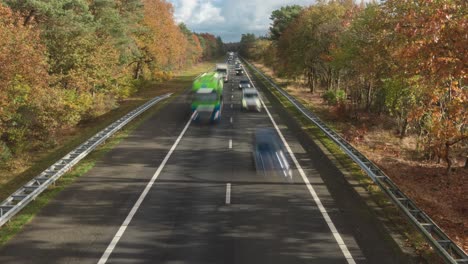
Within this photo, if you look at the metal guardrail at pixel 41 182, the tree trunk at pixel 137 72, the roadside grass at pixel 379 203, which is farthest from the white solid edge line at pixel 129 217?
the tree trunk at pixel 137 72

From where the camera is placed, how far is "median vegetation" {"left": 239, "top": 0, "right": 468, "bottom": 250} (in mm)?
10828

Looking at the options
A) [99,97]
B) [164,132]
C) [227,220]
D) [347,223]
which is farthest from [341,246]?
[99,97]

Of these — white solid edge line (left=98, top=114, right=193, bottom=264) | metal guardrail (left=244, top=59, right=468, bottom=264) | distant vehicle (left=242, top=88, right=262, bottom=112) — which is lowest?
white solid edge line (left=98, top=114, right=193, bottom=264)

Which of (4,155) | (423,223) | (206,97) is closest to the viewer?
(423,223)

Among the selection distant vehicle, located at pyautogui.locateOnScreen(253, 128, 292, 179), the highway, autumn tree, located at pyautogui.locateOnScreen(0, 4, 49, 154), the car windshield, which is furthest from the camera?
the car windshield

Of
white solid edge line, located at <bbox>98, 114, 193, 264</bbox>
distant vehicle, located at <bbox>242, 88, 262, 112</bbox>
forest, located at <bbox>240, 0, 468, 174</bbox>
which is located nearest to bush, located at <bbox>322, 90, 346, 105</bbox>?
forest, located at <bbox>240, 0, 468, 174</bbox>

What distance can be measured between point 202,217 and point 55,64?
88.6 feet

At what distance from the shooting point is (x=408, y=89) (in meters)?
25.6

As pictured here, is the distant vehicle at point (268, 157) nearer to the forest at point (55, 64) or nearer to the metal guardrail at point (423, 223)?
the metal guardrail at point (423, 223)

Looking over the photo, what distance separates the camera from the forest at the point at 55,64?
21.4 meters

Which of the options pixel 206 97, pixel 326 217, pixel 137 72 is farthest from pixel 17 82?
pixel 137 72

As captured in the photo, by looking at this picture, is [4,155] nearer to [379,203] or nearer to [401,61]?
[379,203]

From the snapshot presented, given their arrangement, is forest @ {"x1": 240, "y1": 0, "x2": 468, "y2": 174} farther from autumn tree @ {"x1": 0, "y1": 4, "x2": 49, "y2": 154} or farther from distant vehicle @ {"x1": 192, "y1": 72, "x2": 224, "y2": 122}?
autumn tree @ {"x1": 0, "y1": 4, "x2": 49, "y2": 154}

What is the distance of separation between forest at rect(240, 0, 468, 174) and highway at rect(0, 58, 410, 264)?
15.4 ft
